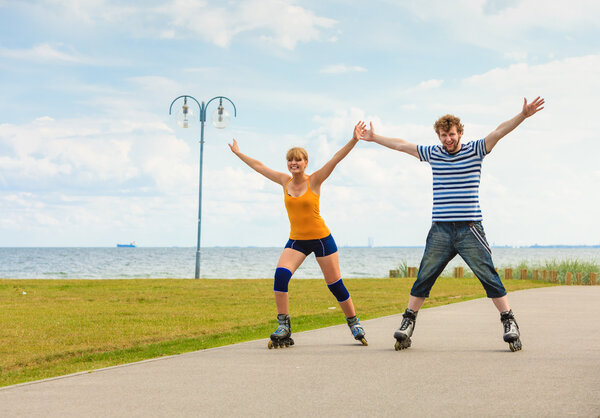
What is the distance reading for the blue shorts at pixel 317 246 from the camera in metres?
6.97

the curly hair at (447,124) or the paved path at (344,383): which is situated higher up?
the curly hair at (447,124)

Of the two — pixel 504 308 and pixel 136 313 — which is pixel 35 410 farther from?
pixel 136 313

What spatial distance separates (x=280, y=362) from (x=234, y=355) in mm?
618

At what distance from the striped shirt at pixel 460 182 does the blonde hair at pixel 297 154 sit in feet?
4.35

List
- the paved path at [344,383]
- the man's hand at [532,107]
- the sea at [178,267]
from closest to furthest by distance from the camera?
1. the paved path at [344,383]
2. the man's hand at [532,107]
3. the sea at [178,267]

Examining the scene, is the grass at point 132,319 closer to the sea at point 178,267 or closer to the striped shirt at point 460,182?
the striped shirt at point 460,182

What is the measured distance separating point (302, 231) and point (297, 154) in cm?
79

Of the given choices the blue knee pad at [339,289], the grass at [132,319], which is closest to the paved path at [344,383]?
the blue knee pad at [339,289]

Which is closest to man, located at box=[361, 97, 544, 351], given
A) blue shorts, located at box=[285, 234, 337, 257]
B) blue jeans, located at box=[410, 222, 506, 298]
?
blue jeans, located at box=[410, 222, 506, 298]

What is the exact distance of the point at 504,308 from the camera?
265 inches

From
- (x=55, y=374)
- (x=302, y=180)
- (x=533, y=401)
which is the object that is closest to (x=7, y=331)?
(x=55, y=374)

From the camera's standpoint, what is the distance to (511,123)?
645 centimetres

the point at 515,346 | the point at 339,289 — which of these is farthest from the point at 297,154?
the point at 515,346

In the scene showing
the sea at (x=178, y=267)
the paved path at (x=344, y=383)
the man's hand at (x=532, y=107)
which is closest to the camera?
the paved path at (x=344, y=383)
